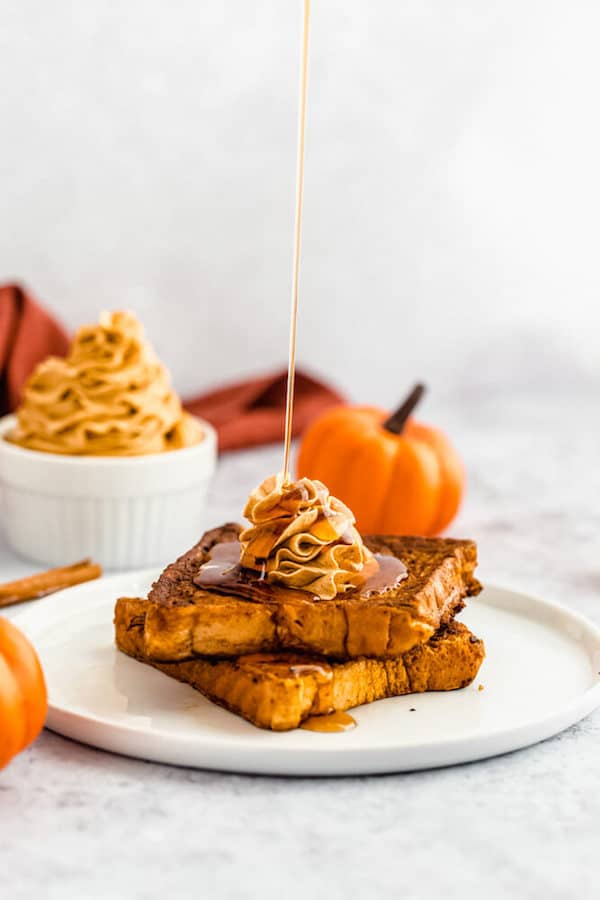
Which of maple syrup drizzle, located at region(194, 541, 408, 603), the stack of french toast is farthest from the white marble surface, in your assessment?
maple syrup drizzle, located at region(194, 541, 408, 603)

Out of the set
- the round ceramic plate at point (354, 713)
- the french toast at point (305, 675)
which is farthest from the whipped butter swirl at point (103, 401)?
the french toast at point (305, 675)

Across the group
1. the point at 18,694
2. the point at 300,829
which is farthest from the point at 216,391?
the point at 300,829

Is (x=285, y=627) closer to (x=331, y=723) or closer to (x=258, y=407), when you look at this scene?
(x=331, y=723)

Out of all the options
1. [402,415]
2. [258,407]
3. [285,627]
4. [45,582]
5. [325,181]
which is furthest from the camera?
[325,181]

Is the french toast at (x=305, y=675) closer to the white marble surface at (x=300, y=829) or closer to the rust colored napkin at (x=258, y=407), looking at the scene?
the white marble surface at (x=300, y=829)

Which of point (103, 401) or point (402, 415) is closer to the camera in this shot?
point (103, 401)

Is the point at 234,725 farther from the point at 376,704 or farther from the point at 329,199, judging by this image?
the point at 329,199
